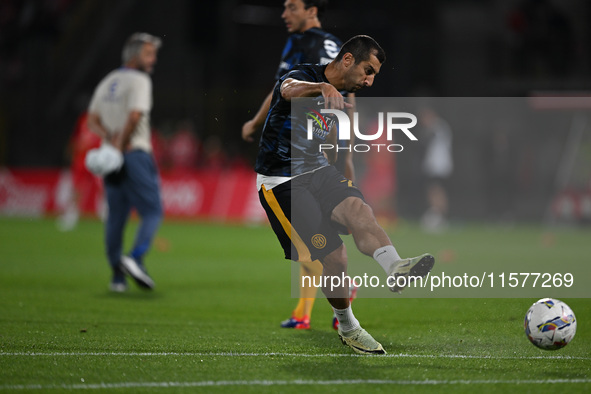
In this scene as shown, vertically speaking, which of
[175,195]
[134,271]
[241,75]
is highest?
[241,75]

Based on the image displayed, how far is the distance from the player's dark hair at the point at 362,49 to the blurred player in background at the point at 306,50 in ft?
3.92

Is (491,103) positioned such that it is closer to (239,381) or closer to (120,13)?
(120,13)

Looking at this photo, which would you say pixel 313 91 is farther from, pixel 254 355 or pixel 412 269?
pixel 254 355

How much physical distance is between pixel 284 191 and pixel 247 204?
45.4ft

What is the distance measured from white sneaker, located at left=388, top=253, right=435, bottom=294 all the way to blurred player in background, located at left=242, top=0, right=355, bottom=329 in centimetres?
155

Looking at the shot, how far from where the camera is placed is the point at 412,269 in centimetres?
496

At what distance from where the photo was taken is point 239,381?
459 centimetres

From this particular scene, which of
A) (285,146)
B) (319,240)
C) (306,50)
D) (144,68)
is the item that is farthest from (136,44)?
(319,240)

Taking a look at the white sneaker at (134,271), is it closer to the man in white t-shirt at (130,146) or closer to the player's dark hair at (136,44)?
the man in white t-shirt at (130,146)

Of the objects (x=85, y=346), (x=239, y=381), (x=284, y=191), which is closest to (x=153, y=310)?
(x=85, y=346)

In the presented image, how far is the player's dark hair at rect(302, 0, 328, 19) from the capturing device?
267 inches

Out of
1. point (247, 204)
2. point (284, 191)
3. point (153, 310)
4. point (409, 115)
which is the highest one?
point (409, 115)

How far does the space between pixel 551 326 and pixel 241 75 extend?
18.9 metres
